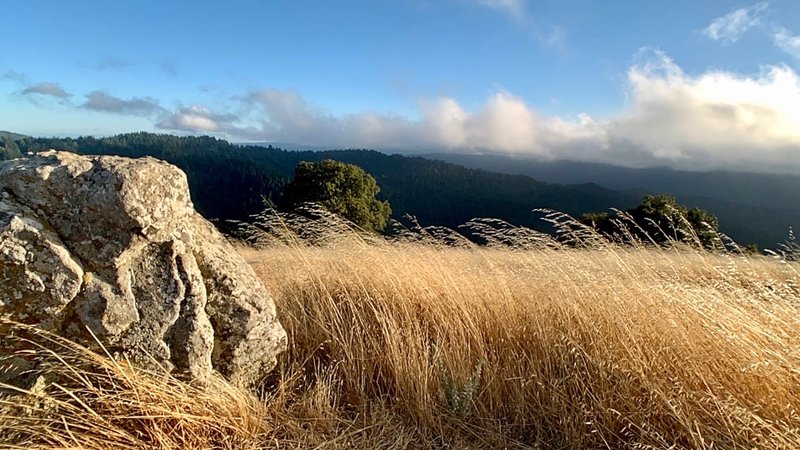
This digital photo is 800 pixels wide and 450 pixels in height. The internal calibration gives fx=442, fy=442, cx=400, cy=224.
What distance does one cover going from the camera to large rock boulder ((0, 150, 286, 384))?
2.41 meters

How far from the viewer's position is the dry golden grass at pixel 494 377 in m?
2.42

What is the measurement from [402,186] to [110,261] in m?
121

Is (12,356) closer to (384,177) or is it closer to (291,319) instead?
(291,319)

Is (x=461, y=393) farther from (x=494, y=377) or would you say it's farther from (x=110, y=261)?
(x=110, y=261)

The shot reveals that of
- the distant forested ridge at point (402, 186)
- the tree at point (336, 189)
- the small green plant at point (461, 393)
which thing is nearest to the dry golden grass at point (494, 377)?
the small green plant at point (461, 393)

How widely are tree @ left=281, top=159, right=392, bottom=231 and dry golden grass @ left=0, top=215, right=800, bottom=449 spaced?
26.9 m

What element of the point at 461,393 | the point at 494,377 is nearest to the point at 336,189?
the point at 494,377

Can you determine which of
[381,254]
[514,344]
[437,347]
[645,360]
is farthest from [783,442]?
[381,254]

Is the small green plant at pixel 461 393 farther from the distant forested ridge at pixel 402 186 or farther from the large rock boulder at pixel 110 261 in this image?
the distant forested ridge at pixel 402 186

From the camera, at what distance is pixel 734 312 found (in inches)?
110

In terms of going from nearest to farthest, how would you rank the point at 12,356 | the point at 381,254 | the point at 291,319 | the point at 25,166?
the point at 12,356, the point at 25,166, the point at 291,319, the point at 381,254

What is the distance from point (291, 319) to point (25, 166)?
216cm

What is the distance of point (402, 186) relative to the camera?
403 feet

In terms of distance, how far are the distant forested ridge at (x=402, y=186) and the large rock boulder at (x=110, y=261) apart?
7171cm
